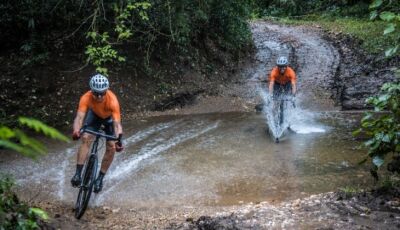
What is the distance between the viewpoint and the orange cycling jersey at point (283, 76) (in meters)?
11.9

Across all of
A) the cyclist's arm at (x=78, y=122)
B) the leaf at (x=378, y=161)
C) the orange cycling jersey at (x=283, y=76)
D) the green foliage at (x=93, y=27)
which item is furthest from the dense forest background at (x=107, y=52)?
the leaf at (x=378, y=161)

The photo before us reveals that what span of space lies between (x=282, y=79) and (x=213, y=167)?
356 centimetres

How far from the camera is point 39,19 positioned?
15609mm

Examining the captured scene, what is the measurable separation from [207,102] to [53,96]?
4.94 meters

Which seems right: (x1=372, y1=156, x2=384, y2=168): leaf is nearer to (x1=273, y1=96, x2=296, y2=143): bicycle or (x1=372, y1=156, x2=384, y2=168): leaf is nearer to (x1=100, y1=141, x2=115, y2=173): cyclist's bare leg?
(x1=100, y1=141, x2=115, y2=173): cyclist's bare leg

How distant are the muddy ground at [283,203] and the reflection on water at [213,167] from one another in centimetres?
67

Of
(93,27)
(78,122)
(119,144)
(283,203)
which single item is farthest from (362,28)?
(78,122)

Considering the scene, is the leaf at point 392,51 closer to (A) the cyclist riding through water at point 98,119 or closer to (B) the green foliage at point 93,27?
(A) the cyclist riding through water at point 98,119

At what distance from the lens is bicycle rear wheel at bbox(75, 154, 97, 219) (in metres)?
6.98

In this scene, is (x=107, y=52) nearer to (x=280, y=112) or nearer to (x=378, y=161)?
(x=280, y=112)

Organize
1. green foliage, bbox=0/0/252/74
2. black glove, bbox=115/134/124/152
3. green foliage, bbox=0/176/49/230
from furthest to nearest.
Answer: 1. green foliage, bbox=0/0/252/74
2. black glove, bbox=115/134/124/152
3. green foliage, bbox=0/176/49/230

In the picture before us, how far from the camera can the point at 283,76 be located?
39.2ft

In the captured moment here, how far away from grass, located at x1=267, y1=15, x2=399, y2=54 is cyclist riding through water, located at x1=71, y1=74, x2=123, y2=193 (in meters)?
12.8

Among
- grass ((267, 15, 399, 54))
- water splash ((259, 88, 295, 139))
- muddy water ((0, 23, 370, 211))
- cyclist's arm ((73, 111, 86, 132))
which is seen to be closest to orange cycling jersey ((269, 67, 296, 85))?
water splash ((259, 88, 295, 139))
